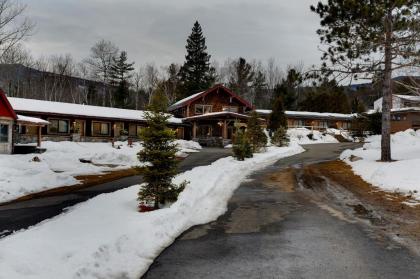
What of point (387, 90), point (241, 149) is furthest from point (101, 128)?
point (387, 90)

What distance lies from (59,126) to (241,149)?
932 inches

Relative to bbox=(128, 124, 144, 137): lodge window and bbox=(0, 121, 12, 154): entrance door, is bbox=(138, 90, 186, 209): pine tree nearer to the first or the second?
bbox=(0, 121, 12, 154): entrance door

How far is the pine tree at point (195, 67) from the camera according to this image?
6969cm

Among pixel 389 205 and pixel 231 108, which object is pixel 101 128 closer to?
pixel 231 108

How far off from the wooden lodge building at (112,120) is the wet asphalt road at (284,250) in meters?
21.8

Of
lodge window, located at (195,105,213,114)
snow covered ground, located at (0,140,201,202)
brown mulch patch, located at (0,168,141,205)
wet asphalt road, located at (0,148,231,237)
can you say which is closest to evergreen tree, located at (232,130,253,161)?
snow covered ground, located at (0,140,201,202)

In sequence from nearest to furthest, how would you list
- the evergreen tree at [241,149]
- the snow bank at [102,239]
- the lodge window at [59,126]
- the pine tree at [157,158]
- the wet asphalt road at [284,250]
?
the snow bank at [102,239]
the wet asphalt road at [284,250]
the pine tree at [157,158]
the evergreen tree at [241,149]
the lodge window at [59,126]

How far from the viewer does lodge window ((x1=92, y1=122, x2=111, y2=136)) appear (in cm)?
4222

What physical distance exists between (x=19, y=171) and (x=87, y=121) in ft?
84.5

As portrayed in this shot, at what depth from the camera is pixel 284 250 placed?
23.0 feet

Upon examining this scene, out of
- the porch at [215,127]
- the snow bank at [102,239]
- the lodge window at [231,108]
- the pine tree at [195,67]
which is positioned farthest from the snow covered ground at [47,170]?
the pine tree at [195,67]

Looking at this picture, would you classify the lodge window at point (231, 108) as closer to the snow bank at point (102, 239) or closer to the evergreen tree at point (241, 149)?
the evergreen tree at point (241, 149)

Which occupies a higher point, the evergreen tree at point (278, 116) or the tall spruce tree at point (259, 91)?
the tall spruce tree at point (259, 91)

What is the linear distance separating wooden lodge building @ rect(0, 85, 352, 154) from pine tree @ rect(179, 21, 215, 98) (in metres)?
15.1
